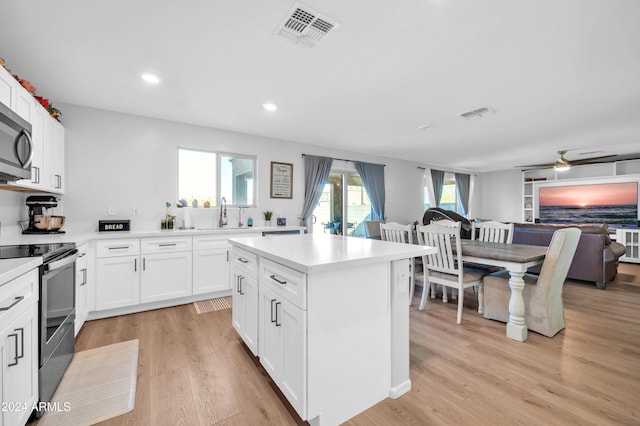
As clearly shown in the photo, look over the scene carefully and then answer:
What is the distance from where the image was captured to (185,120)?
389 cm

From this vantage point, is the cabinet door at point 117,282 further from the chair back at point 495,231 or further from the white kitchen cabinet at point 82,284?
the chair back at point 495,231

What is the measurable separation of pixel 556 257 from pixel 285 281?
244 cm

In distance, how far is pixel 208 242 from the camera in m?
3.66

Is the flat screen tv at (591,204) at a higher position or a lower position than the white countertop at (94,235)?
higher

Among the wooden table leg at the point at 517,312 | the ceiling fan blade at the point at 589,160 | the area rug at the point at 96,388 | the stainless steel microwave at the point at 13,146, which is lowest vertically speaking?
the area rug at the point at 96,388

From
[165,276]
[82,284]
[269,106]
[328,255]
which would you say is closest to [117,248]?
[82,284]

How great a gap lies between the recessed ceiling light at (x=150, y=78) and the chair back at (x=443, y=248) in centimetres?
309

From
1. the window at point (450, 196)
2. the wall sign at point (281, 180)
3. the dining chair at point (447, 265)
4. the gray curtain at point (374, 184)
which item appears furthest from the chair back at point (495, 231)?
the window at point (450, 196)

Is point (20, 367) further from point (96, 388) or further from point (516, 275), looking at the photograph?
point (516, 275)

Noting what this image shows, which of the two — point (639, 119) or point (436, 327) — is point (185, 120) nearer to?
point (436, 327)

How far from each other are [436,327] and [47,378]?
9.79 ft

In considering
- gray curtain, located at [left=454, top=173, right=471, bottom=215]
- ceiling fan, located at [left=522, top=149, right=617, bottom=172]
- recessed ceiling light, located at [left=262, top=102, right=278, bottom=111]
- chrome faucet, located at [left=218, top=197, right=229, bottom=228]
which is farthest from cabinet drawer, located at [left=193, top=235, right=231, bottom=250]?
gray curtain, located at [left=454, top=173, right=471, bottom=215]

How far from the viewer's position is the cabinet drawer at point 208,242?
3.58 m

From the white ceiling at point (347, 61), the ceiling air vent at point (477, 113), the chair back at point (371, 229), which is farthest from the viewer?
the chair back at point (371, 229)
